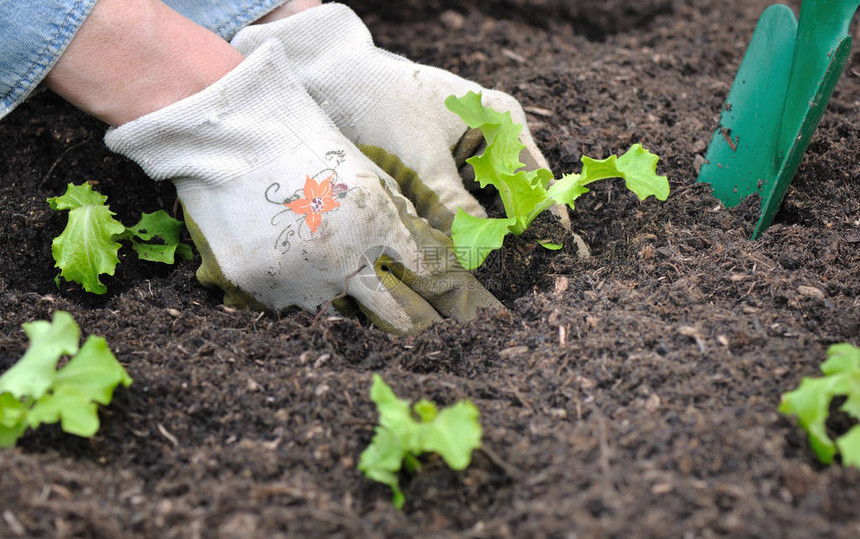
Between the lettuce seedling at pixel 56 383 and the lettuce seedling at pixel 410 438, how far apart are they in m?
0.54

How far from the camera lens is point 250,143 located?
2.08 m

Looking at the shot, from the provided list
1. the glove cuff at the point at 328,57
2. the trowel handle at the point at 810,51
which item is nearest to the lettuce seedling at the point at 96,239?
the glove cuff at the point at 328,57

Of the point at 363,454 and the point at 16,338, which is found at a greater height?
the point at 363,454

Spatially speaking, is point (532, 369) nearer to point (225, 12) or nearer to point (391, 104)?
point (391, 104)

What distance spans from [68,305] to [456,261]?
110 cm

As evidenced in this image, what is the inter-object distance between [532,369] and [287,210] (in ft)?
2.66

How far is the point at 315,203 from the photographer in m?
2.02

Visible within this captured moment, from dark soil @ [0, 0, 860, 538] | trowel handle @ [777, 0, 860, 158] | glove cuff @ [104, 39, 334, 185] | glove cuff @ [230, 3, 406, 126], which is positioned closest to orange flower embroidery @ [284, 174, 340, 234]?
glove cuff @ [104, 39, 334, 185]

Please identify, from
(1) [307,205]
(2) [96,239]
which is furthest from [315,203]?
(2) [96,239]

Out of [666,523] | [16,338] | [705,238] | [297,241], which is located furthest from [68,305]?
[705,238]

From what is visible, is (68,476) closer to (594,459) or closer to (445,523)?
(445,523)

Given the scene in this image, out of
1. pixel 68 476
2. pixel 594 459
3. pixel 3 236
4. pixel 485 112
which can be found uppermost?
pixel 485 112

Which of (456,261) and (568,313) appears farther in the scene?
(456,261)
